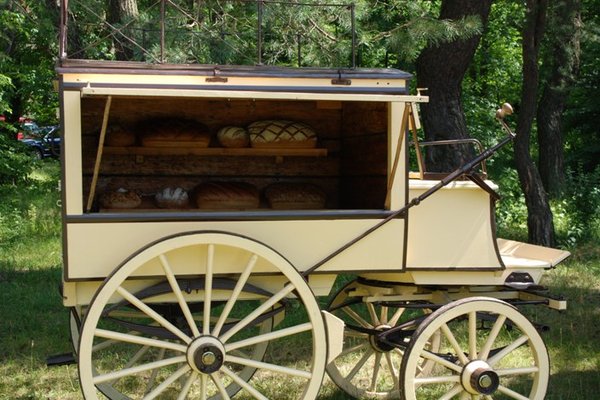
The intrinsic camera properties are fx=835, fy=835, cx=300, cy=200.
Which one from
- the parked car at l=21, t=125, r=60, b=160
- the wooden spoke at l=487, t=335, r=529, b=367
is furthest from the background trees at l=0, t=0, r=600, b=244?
the wooden spoke at l=487, t=335, r=529, b=367

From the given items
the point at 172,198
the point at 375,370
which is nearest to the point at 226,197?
the point at 172,198

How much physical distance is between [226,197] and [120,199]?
1.91ft

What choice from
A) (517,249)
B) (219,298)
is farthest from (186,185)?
(517,249)

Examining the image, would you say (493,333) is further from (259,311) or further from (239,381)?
(239,381)

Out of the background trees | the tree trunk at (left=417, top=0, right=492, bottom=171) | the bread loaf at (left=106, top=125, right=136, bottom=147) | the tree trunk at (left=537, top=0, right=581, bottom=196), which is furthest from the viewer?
the tree trunk at (left=537, top=0, right=581, bottom=196)

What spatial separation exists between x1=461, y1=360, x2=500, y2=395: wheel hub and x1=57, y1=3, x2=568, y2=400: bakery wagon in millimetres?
11

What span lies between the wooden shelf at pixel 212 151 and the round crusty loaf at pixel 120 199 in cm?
36

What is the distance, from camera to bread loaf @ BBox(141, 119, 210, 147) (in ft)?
15.5

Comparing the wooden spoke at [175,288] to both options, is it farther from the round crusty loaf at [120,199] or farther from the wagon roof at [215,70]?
the round crusty loaf at [120,199]

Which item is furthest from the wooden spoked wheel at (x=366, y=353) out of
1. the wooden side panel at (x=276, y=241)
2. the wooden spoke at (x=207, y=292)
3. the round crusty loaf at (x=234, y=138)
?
the wooden spoke at (x=207, y=292)

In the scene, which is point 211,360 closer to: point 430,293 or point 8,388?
point 430,293

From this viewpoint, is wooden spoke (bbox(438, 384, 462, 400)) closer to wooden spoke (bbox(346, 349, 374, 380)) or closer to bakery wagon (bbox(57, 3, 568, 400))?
bakery wagon (bbox(57, 3, 568, 400))

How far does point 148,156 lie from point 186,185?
29 centimetres

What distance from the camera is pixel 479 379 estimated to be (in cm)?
398
